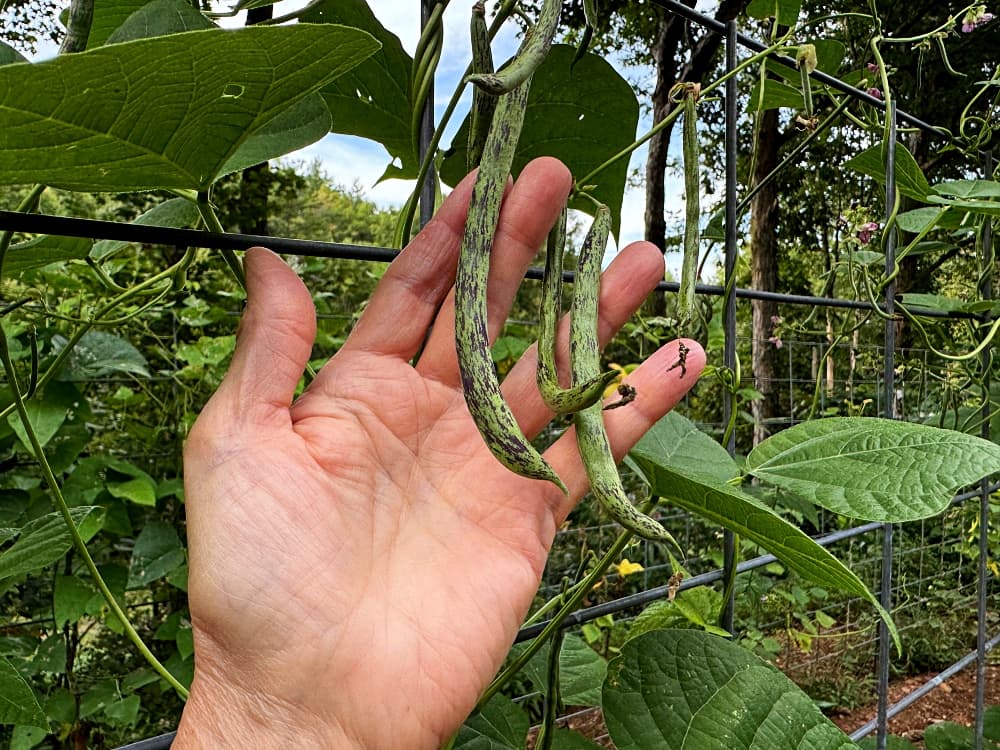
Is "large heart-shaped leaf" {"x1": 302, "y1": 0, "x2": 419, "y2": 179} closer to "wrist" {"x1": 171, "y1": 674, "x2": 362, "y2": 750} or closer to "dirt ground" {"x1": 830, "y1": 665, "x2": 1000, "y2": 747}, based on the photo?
"wrist" {"x1": 171, "y1": 674, "x2": 362, "y2": 750}

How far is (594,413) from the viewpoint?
412mm

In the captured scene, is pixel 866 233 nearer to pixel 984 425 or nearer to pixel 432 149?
pixel 984 425

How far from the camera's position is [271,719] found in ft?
1.38

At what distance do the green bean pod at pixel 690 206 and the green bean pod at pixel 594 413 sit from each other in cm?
7

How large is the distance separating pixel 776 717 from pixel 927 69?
524 centimetres

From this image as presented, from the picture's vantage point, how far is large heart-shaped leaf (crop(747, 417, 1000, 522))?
0.54m

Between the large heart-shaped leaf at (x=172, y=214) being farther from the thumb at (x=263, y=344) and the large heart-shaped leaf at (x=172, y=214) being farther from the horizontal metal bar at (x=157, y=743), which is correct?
the horizontal metal bar at (x=157, y=743)

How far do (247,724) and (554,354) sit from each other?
0.90 feet

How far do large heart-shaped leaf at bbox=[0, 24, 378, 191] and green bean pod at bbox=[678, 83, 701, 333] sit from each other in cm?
26

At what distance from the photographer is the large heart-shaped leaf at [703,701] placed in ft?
1.85

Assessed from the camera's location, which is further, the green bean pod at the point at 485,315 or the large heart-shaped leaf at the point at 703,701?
the large heart-shaped leaf at the point at 703,701

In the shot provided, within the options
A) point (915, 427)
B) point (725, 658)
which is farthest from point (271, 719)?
point (915, 427)

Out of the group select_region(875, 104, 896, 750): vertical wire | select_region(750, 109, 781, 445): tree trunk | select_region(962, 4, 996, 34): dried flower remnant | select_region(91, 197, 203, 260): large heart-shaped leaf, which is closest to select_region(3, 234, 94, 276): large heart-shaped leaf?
select_region(91, 197, 203, 260): large heart-shaped leaf

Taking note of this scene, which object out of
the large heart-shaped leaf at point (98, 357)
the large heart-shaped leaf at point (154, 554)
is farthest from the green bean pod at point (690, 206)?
the large heart-shaped leaf at point (154, 554)
